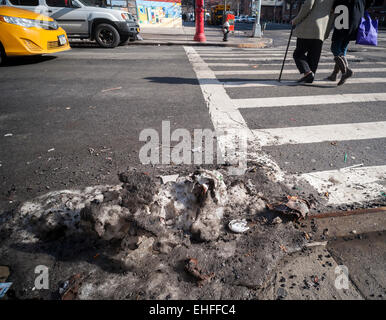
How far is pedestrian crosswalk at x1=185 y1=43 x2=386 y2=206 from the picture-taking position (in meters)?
2.53

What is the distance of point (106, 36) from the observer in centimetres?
1070

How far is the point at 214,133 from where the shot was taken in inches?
134

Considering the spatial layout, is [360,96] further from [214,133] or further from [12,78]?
[12,78]

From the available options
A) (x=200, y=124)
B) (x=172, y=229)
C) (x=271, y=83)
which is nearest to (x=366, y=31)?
(x=271, y=83)

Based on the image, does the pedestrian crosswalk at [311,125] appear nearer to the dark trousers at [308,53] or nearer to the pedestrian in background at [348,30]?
the dark trousers at [308,53]

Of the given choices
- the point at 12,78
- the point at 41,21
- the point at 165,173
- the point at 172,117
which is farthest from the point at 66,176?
the point at 41,21

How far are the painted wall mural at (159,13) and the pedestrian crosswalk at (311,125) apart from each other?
2270 centimetres

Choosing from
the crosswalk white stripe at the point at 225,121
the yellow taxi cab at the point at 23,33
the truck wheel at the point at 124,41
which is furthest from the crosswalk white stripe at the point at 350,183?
the truck wheel at the point at 124,41

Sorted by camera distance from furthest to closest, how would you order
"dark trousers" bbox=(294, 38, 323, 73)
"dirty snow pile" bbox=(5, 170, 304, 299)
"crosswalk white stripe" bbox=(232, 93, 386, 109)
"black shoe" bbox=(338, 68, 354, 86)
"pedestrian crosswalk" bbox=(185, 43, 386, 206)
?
"black shoe" bbox=(338, 68, 354, 86), "dark trousers" bbox=(294, 38, 323, 73), "crosswalk white stripe" bbox=(232, 93, 386, 109), "pedestrian crosswalk" bbox=(185, 43, 386, 206), "dirty snow pile" bbox=(5, 170, 304, 299)

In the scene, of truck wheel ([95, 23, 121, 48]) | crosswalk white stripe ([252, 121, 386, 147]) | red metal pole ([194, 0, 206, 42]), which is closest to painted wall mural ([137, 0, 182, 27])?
red metal pole ([194, 0, 206, 42])

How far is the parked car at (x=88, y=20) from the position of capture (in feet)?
31.6

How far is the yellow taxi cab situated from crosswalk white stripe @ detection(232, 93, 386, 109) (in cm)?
586

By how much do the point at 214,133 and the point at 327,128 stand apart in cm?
168

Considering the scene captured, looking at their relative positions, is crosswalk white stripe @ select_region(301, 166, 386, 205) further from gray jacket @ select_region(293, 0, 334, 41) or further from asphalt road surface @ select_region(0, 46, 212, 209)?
gray jacket @ select_region(293, 0, 334, 41)
